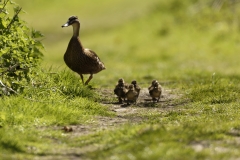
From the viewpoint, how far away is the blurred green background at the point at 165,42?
2157 cm

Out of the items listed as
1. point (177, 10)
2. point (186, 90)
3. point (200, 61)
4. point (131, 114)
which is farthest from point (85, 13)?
point (131, 114)

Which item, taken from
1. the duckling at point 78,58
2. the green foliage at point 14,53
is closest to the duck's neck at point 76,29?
the duckling at point 78,58

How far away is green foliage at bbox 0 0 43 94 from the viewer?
11.1m

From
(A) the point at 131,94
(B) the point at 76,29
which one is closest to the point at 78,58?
(B) the point at 76,29

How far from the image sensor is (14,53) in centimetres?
1140

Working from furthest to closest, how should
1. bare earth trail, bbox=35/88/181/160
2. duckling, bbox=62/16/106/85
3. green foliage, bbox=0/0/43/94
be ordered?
duckling, bbox=62/16/106/85
green foliage, bbox=0/0/43/94
bare earth trail, bbox=35/88/181/160

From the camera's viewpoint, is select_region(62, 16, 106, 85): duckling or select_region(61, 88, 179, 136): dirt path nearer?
select_region(61, 88, 179, 136): dirt path

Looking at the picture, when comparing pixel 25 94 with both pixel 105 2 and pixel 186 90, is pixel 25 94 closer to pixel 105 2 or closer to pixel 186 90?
pixel 186 90

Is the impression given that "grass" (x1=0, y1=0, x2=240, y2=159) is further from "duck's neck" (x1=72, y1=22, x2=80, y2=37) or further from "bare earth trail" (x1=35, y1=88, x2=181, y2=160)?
"duck's neck" (x1=72, y1=22, x2=80, y2=37)

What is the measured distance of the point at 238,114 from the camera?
34.7ft

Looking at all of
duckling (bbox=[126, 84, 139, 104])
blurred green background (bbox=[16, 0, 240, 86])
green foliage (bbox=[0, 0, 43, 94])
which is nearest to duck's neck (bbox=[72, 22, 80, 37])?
green foliage (bbox=[0, 0, 43, 94])

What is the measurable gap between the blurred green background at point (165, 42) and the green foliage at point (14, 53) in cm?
500

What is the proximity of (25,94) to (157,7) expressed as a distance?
27.3m

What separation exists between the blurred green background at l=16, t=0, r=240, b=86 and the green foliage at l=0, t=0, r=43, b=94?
16.4 ft
